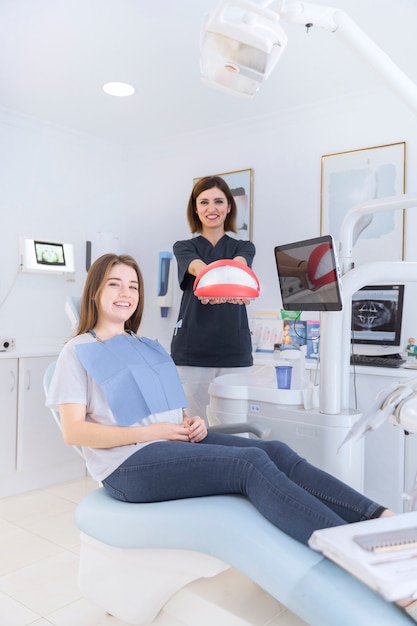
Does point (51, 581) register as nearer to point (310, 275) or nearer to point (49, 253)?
point (310, 275)

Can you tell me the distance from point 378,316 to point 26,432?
2.02 metres

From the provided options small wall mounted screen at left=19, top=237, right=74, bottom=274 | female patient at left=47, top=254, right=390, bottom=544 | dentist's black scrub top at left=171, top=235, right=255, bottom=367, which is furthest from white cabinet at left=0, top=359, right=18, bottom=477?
female patient at left=47, top=254, right=390, bottom=544

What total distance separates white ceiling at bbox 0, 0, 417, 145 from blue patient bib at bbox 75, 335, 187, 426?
1423mm

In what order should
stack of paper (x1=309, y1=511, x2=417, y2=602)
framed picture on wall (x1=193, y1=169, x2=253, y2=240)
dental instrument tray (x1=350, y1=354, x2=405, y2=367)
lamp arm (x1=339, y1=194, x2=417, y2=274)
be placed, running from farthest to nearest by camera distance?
framed picture on wall (x1=193, y1=169, x2=253, y2=240), dental instrument tray (x1=350, y1=354, x2=405, y2=367), lamp arm (x1=339, y1=194, x2=417, y2=274), stack of paper (x1=309, y1=511, x2=417, y2=602)

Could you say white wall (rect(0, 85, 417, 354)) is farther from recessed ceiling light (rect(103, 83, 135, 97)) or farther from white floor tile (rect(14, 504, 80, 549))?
white floor tile (rect(14, 504, 80, 549))

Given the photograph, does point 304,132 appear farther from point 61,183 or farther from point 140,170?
point 61,183

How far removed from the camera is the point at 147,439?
5.06 feet

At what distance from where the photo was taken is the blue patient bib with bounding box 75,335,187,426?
1.58m

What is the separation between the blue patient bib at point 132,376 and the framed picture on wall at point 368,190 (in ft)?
4.86

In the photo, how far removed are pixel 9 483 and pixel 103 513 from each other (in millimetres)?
1756

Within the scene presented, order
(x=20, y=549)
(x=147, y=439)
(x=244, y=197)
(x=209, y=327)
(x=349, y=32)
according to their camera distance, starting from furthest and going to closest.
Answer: (x=244, y=197) < (x=209, y=327) < (x=20, y=549) < (x=147, y=439) < (x=349, y=32)

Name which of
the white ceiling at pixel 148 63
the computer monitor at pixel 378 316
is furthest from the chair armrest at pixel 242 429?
the white ceiling at pixel 148 63

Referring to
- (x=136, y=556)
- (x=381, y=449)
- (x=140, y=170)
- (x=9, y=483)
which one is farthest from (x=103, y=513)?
(x=140, y=170)

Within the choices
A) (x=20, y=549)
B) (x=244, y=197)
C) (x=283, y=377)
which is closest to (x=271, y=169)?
(x=244, y=197)
